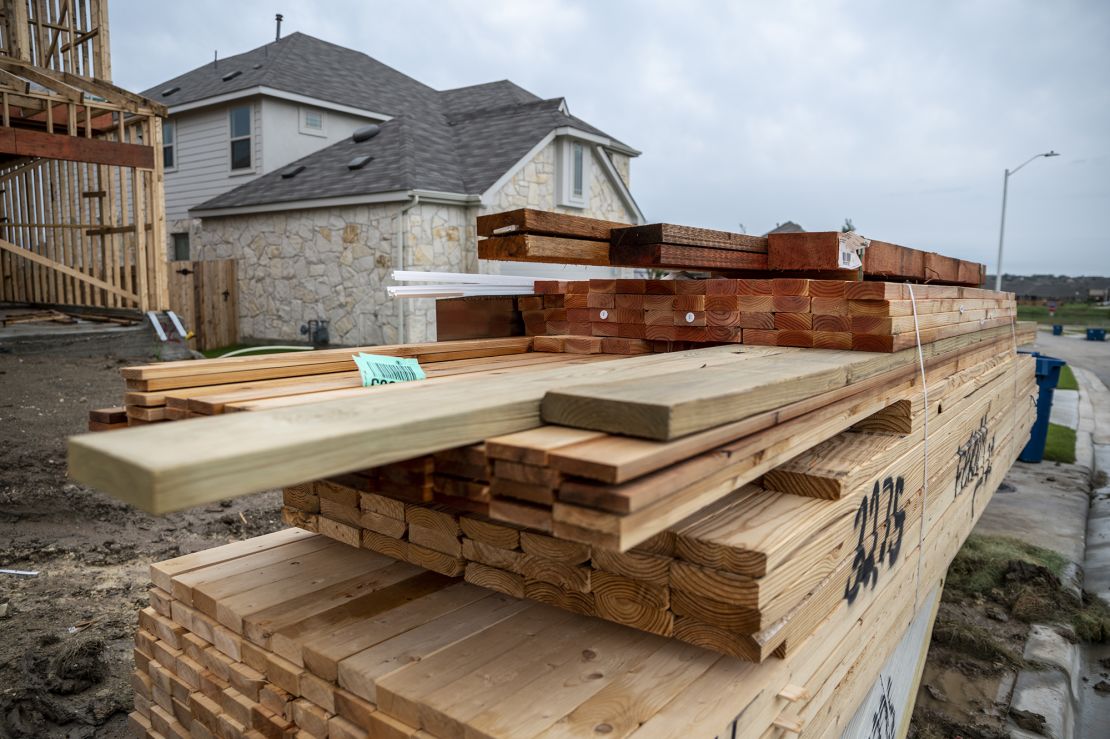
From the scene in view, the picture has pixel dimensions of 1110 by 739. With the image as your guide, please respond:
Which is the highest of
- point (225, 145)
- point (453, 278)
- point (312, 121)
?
point (312, 121)

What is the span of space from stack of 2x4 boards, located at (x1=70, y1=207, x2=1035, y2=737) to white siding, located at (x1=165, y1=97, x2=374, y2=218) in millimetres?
17682

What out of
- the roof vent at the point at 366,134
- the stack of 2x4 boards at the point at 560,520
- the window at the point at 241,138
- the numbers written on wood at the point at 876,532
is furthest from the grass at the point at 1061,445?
the window at the point at 241,138

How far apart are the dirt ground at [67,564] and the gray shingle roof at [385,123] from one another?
29.0ft

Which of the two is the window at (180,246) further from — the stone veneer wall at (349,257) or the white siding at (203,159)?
the stone veneer wall at (349,257)

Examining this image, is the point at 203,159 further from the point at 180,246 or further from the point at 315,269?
the point at 315,269

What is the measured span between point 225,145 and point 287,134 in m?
1.78

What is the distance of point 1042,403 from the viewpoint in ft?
33.4

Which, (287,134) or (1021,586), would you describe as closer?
(1021,586)

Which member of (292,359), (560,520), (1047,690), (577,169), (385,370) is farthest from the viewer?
(577,169)

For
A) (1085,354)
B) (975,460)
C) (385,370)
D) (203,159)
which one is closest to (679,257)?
(385,370)

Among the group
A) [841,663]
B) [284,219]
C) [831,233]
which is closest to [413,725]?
[841,663]

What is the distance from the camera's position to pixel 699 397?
61.5 inches

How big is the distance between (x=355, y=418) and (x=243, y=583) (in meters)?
1.62

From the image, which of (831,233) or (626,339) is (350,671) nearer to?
(626,339)
